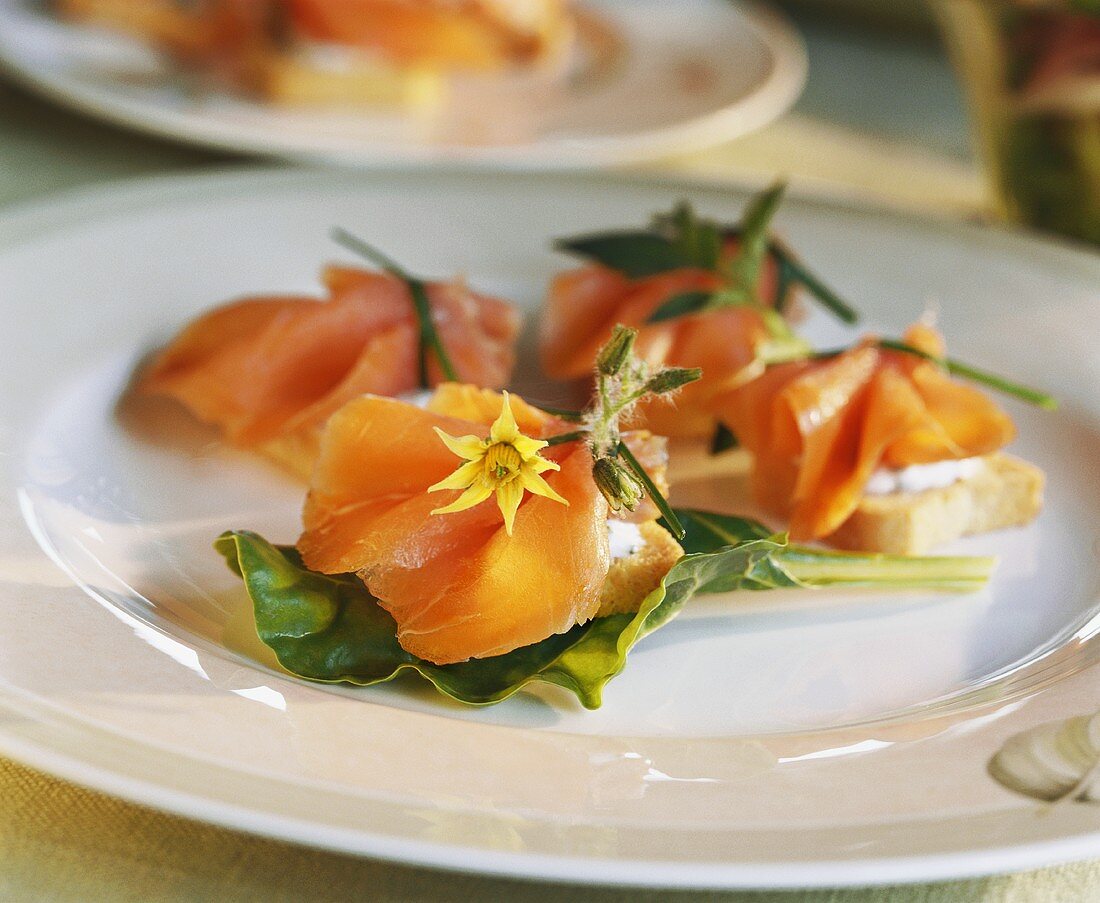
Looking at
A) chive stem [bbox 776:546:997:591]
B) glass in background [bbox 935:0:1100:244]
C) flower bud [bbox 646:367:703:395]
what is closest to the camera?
flower bud [bbox 646:367:703:395]

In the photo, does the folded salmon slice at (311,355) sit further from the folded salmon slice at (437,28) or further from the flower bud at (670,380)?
the folded salmon slice at (437,28)

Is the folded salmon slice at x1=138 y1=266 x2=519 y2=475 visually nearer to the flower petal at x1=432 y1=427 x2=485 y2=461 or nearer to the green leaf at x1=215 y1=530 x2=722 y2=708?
the green leaf at x1=215 y1=530 x2=722 y2=708

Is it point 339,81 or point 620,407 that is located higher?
point 620,407

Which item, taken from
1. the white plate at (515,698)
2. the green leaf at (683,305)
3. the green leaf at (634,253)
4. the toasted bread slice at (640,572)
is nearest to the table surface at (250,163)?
the white plate at (515,698)

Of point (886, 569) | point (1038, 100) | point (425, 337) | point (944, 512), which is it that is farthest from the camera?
point (1038, 100)

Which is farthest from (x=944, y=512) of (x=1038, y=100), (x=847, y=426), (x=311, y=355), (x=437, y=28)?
(x=437, y=28)

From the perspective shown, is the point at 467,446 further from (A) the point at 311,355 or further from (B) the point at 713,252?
(B) the point at 713,252

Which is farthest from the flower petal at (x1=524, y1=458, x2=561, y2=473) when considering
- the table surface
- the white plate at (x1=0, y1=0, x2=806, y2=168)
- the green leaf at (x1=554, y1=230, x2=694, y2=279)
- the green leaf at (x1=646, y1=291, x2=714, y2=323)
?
the white plate at (x1=0, y1=0, x2=806, y2=168)
